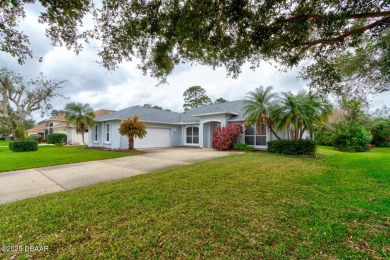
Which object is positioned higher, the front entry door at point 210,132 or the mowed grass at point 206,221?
the front entry door at point 210,132

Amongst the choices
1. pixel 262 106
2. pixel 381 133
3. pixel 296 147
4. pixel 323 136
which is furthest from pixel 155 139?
pixel 381 133

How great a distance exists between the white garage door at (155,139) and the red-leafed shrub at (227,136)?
677 centimetres

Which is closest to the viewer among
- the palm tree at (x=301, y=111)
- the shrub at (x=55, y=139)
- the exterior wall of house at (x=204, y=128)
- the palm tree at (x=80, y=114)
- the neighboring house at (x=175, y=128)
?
the palm tree at (x=301, y=111)

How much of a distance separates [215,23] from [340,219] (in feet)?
18.5

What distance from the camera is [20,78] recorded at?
22.3 meters

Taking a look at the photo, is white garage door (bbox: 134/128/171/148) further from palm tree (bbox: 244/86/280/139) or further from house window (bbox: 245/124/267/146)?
palm tree (bbox: 244/86/280/139)

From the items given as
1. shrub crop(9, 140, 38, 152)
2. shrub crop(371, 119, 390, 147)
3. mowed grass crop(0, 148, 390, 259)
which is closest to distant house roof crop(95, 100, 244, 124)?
shrub crop(9, 140, 38, 152)

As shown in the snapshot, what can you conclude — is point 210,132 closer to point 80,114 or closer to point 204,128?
point 204,128

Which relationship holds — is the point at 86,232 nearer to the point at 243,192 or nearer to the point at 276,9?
the point at 243,192

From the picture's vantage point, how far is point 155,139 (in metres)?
19.0

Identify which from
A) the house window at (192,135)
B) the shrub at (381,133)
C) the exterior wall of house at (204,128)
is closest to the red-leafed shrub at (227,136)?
the exterior wall of house at (204,128)

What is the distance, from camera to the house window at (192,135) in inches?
784

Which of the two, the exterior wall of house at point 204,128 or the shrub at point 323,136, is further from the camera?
the shrub at point 323,136

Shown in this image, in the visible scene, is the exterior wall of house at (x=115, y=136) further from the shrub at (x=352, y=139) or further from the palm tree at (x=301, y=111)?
the shrub at (x=352, y=139)
